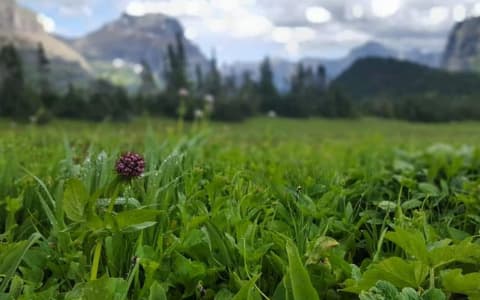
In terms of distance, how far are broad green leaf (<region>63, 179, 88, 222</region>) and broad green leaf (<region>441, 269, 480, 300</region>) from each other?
94cm

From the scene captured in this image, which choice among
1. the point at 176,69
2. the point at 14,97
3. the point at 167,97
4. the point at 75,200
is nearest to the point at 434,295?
the point at 75,200

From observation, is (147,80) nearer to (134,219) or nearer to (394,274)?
(134,219)

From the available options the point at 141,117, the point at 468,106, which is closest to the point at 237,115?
the point at 141,117

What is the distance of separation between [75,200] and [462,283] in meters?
1.00

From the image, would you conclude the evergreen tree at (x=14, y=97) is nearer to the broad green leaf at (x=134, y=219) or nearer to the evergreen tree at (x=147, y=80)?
the evergreen tree at (x=147, y=80)

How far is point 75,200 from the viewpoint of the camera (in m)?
1.42

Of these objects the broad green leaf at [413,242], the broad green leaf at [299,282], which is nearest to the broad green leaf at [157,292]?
the broad green leaf at [299,282]

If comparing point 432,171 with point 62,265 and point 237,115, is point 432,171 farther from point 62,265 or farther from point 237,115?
point 237,115

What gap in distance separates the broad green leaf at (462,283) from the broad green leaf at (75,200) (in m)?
0.94

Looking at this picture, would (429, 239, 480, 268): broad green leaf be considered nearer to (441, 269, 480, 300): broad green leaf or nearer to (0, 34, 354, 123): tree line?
(441, 269, 480, 300): broad green leaf

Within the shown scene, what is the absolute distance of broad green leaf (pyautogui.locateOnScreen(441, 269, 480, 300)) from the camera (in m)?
1.19

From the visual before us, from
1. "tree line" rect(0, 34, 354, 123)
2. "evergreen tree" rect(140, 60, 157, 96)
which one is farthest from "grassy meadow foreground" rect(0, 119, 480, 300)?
"evergreen tree" rect(140, 60, 157, 96)

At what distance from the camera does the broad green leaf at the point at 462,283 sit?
1.19 m

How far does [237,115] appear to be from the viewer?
3831 inches
